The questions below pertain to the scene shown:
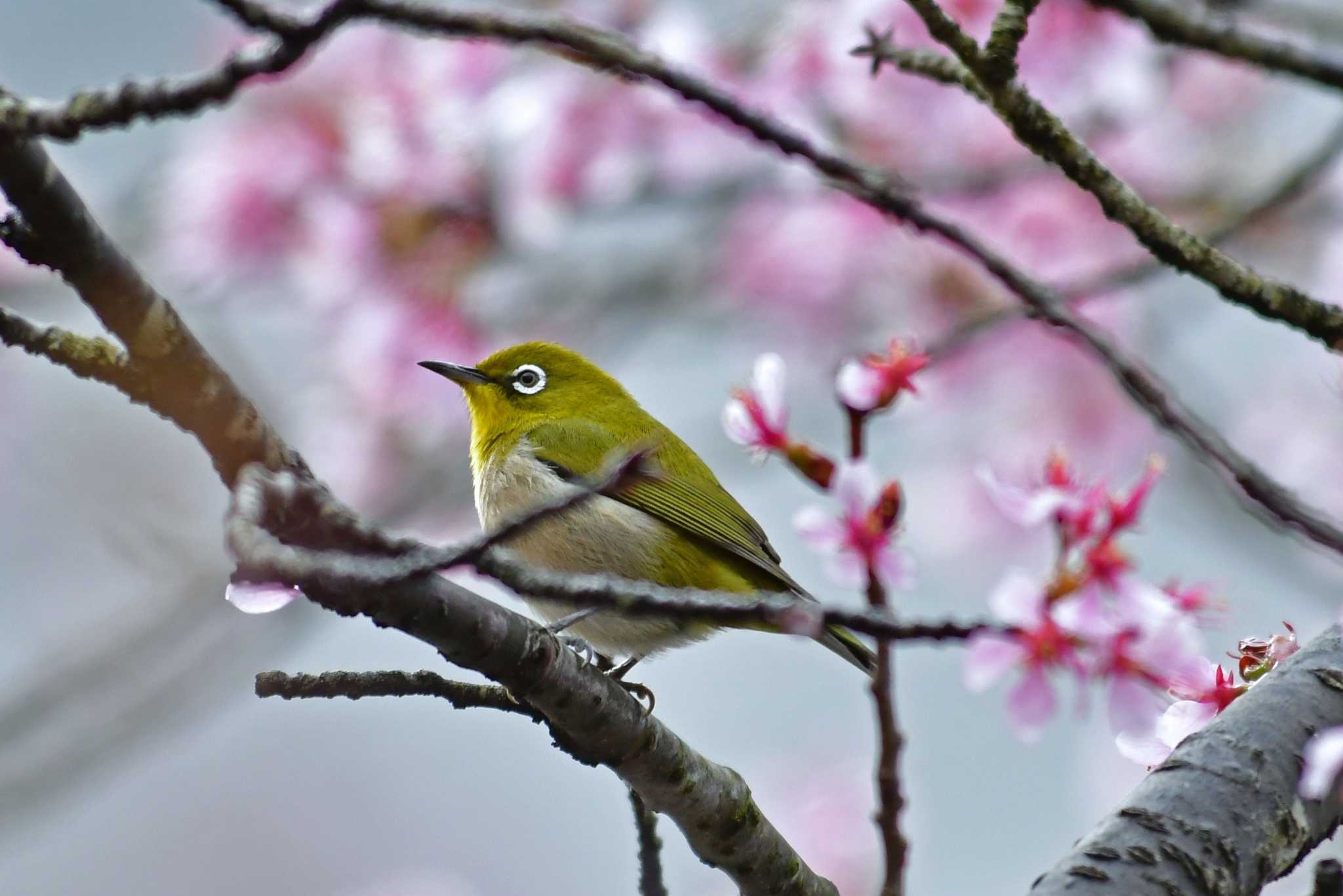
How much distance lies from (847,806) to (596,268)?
3166mm

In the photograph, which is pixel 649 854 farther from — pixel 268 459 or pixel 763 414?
pixel 268 459

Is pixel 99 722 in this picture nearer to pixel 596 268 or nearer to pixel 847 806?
pixel 596 268

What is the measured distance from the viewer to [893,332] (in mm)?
6922

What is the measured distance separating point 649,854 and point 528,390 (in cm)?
268

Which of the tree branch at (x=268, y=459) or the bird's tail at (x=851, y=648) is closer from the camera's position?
the tree branch at (x=268, y=459)

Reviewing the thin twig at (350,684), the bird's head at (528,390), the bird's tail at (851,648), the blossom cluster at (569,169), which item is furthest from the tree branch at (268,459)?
A: the blossom cluster at (569,169)

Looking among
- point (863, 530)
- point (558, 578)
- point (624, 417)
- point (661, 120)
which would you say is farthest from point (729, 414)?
point (661, 120)

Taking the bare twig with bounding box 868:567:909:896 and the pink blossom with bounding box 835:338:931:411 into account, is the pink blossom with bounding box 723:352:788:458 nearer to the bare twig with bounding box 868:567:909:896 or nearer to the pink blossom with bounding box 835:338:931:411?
the pink blossom with bounding box 835:338:931:411

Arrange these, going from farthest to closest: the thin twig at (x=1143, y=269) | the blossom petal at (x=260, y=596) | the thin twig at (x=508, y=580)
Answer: the thin twig at (x=1143, y=269) → the blossom petal at (x=260, y=596) → the thin twig at (x=508, y=580)

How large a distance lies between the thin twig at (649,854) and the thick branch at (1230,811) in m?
0.91

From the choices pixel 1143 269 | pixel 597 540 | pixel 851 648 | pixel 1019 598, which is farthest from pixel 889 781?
pixel 597 540

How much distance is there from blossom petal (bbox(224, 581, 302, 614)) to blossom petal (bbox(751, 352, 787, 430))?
3.07 feet

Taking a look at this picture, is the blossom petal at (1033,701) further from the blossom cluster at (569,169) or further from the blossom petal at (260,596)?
the blossom cluster at (569,169)

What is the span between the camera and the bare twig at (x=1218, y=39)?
2.25 metres
